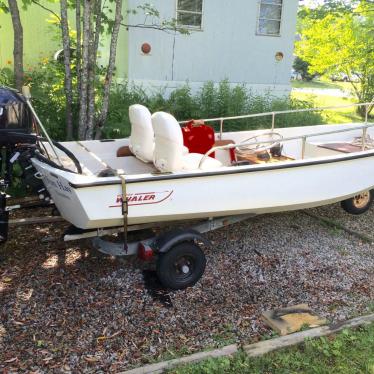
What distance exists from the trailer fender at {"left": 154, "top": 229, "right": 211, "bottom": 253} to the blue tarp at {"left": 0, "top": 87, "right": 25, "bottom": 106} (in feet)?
5.72

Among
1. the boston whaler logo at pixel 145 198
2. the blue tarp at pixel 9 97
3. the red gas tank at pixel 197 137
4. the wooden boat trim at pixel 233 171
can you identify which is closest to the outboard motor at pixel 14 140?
the blue tarp at pixel 9 97

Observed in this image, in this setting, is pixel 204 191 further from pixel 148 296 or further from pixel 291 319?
pixel 291 319

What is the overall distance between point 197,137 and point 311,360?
2.89 metres

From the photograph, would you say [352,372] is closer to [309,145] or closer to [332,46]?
[309,145]

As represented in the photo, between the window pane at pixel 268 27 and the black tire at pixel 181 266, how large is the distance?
779 centimetres

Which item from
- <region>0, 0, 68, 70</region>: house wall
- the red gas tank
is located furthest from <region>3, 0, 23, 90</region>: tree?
<region>0, 0, 68, 70</region>: house wall

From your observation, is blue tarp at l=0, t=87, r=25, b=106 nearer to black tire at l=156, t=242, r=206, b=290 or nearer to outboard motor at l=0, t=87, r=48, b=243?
outboard motor at l=0, t=87, r=48, b=243

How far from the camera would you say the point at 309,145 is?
6.29 meters

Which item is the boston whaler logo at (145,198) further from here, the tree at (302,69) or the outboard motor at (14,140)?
the tree at (302,69)

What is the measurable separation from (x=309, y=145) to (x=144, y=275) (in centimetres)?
331

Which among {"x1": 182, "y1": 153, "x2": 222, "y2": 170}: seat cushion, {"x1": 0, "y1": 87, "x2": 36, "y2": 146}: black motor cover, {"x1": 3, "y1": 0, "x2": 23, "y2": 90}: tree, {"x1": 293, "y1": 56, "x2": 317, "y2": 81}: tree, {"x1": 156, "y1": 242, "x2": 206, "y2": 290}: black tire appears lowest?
{"x1": 156, "y1": 242, "x2": 206, "y2": 290}: black tire

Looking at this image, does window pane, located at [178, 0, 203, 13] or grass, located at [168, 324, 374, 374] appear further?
window pane, located at [178, 0, 203, 13]

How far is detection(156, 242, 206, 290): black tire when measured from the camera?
3.88 meters

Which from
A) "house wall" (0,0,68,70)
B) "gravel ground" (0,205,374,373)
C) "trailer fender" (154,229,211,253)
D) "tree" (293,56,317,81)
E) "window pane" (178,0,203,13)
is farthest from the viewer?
"tree" (293,56,317,81)
